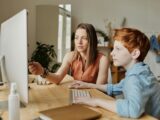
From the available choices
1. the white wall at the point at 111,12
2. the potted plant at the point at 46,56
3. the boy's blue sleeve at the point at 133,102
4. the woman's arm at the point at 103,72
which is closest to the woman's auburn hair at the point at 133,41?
the boy's blue sleeve at the point at 133,102

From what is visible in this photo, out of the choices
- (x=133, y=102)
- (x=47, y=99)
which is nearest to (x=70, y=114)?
(x=133, y=102)

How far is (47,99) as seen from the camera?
1.53 m

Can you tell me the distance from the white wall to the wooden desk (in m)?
2.63

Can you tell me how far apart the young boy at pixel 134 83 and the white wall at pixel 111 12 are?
3190 mm

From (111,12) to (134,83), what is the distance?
360cm

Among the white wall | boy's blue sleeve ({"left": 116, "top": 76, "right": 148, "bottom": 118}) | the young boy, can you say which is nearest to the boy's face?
the young boy

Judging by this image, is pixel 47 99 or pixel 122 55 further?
pixel 47 99

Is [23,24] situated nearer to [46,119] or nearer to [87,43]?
[46,119]

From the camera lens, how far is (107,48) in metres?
4.73

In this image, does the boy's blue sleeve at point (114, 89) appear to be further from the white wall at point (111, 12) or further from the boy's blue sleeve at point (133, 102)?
the white wall at point (111, 12)

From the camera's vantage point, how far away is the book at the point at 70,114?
43.8 inches

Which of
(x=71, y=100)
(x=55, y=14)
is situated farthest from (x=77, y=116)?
(x=55, y=14)

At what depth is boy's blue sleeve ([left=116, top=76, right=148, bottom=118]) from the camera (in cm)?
117

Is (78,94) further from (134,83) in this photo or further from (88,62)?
(88,62)
